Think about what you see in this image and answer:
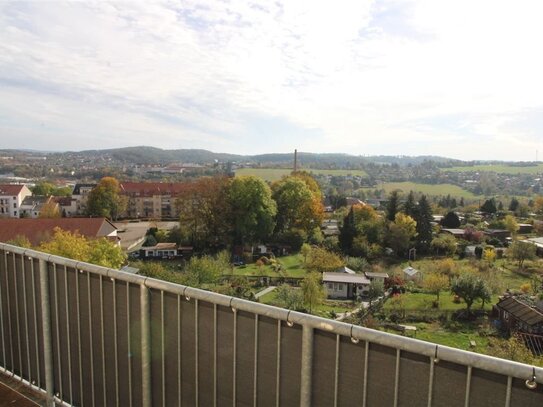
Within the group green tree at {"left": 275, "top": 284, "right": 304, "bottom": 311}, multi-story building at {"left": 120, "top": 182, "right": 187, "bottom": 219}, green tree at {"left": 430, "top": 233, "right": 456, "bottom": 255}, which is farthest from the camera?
multi-story building at {"left": 120, "top": 182, "right": 187, "bottom": 219}

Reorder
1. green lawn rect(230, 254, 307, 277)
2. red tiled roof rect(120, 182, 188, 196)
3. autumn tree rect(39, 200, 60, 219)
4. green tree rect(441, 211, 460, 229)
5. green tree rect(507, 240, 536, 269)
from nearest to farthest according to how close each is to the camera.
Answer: green lawn rect(230, 254, 307, 277) < green tree rect(507, 240, 536, 269) < autumn tree rect(39, 200, 60, 219) < green tree rect(441, 211, 460, 229) < red tiled roof rect(120, 182, 188, 196)

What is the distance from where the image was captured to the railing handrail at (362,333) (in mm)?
1824

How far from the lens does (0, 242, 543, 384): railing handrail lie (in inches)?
71.8

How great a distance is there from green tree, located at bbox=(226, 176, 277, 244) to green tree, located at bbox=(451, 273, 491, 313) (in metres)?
12.8

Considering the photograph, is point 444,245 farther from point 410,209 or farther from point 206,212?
point 206,212

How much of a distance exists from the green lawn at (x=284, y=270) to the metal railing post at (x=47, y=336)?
66.4 ft

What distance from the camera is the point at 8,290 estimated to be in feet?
13.1

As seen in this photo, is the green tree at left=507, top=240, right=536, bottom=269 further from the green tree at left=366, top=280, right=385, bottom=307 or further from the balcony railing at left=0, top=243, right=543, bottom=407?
the balcony railing at left=0, top=243, right=543, bottom=407

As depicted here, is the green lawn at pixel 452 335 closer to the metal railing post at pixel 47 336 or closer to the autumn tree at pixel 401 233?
the autumn tree at pixel 401 233

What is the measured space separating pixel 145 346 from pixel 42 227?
977 inches

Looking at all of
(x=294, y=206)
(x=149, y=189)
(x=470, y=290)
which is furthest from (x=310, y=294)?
(x=149, y=189)

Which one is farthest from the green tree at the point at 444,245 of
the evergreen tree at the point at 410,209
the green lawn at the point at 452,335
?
the green lawn at the point at 452,335

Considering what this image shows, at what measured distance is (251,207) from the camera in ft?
91.7

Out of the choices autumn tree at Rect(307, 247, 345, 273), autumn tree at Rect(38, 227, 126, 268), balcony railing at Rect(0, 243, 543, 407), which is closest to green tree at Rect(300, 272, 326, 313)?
autumn tree at Rect(307, 247, 345, 273)
